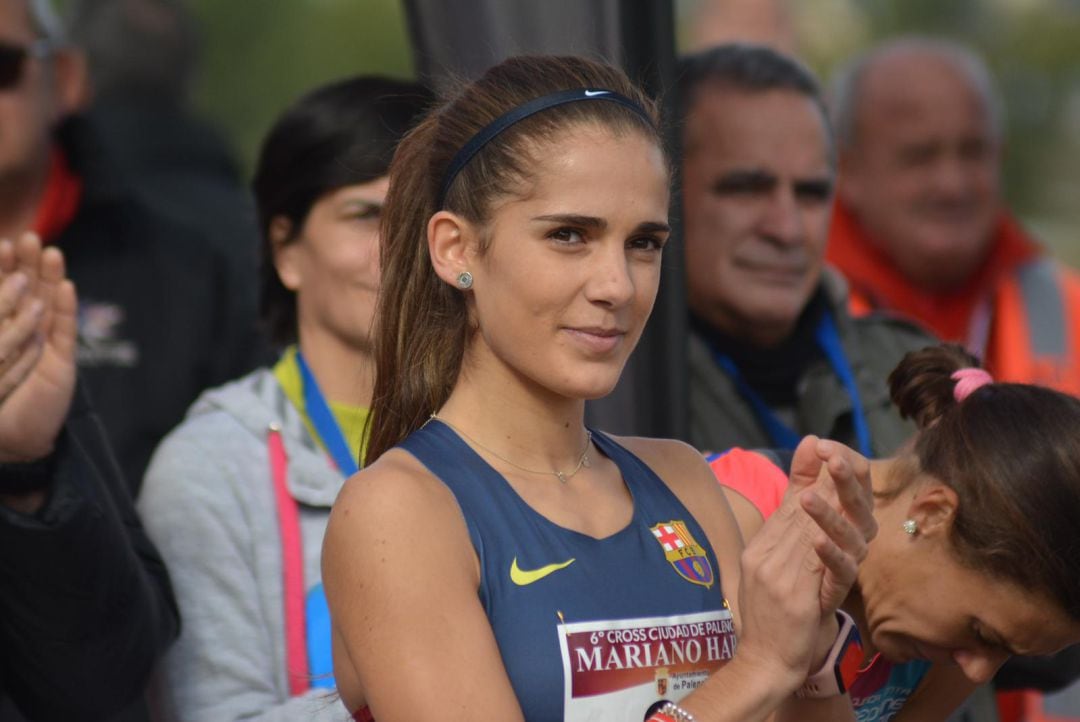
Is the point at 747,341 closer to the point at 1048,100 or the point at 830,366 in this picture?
the point at 830,366

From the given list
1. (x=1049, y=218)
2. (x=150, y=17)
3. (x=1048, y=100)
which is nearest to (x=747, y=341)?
(x=150, y=17)

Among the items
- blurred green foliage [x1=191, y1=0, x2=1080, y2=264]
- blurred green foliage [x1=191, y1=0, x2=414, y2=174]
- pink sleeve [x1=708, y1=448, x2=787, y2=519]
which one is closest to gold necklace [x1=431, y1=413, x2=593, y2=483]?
pink sleeve [x1=708, y1=448, x2=787, y2=519]

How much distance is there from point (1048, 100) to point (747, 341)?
12601mm

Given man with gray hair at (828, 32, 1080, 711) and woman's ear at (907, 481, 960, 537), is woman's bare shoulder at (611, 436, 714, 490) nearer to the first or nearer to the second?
woman's ear at (907, 481, 960, 537)

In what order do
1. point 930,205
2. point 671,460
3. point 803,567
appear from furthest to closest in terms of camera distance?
point 930,205 → point 671,460 → point 803,567

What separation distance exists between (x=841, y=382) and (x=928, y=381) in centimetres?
79

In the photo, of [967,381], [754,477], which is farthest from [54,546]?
[967,381]

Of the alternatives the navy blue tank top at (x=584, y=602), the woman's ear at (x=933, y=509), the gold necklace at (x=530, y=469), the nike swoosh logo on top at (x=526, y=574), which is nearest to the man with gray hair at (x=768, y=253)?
the woman's ear at (x=933, y=509)

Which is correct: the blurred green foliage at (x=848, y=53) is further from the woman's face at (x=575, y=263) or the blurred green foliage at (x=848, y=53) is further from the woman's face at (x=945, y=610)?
the woman's face at (x=575, y=263)

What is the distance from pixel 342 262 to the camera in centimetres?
326

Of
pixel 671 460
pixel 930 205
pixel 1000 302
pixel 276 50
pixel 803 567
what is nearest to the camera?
pixel 803 567

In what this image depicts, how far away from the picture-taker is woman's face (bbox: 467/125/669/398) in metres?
2.12

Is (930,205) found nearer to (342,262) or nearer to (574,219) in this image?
(342,262)

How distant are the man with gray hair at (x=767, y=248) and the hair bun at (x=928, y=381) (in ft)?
2.49
